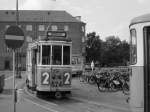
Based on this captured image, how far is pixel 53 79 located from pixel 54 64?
30.5 inches

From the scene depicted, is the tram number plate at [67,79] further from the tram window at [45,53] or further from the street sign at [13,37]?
the street sign at [13,37]

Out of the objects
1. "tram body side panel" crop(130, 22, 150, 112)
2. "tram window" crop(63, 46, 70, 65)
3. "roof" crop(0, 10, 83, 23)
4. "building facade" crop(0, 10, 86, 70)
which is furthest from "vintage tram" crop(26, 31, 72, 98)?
"roof" crop(0, 10, 83, 23)

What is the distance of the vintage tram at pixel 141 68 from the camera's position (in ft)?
29.9

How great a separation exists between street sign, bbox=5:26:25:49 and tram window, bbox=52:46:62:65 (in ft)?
23.3

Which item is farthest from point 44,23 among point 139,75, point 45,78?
point 139,75

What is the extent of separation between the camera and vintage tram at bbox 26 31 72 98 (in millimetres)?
17797

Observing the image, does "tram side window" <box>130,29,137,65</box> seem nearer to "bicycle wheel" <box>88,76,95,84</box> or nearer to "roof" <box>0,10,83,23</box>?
"bicycle wheel" <box>88,76,95,84</box>

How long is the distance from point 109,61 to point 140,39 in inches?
4403

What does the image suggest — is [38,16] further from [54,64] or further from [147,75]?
[147,75]

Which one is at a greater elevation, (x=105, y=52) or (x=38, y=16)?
(x=38, y=16)

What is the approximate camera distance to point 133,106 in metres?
9.40

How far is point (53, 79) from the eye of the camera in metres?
17.8

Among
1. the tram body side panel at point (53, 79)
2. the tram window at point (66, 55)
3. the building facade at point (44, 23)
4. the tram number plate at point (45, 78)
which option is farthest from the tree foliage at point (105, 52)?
the tram number plate at point (45, 78)

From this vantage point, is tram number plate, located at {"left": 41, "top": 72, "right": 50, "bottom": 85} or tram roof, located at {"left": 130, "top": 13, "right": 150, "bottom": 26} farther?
tram number plate, located at {"left": 41, "top": 72, "right": 50, "bottom": 85}
